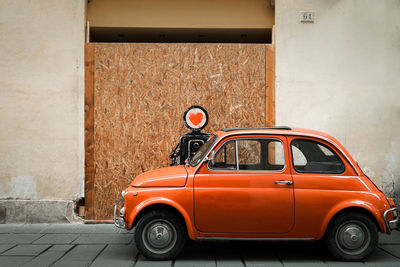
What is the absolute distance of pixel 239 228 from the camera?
5.08 m

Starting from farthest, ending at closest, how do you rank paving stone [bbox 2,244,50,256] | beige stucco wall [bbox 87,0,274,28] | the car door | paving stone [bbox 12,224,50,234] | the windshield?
beige stucco wall [bbox 87,0,274,28] → paving stone [bbox 12,224,50,234] → paving stone [bbox 2,244,50,256] → the windshield → the car door

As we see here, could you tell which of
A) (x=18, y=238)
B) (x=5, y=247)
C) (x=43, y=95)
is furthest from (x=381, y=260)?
(x=43, y=95)


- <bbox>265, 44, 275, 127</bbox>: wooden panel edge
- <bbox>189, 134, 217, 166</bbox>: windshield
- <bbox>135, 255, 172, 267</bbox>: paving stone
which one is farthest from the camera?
<bbox>265, 44, 275, 127</bbox>: wooden panel edge

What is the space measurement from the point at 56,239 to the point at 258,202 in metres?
3.29

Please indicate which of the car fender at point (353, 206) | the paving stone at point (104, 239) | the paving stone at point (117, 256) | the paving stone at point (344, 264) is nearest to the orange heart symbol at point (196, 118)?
the paving stone at point (104, 239)

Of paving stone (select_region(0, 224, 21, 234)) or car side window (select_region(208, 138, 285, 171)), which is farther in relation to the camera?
paving stone (select_region(0, 224, 21, 234))

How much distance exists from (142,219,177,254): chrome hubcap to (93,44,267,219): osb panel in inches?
99.8

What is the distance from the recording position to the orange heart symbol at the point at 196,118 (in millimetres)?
7340

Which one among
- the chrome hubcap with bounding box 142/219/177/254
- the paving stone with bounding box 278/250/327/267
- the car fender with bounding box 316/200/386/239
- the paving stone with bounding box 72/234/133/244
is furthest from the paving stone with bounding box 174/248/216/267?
the car fender with bounding box 316/200/386/239

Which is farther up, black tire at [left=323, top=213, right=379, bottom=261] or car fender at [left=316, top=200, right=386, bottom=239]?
car fender at [left=316, top=200, right=386, bottom=239]

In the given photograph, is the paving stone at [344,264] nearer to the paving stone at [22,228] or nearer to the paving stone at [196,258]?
the paving stone at [196,258]

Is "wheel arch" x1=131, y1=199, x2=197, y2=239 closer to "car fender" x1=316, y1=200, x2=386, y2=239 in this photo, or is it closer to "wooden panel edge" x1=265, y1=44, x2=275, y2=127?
"car fender" x1=316, y1=200, x2=386, y2=239

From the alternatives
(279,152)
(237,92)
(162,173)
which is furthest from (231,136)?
(237,92)

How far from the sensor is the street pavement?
5074 mm
